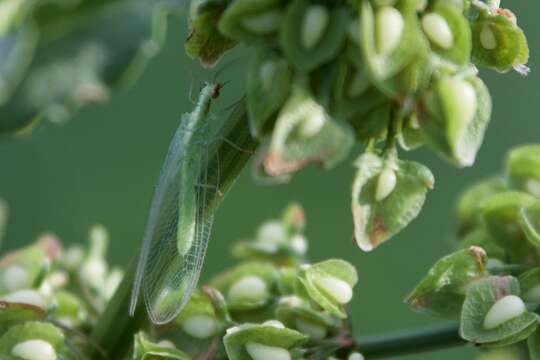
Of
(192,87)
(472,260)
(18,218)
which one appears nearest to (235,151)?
(472,260)

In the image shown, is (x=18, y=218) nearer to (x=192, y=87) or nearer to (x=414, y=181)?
(x=192, y=87)

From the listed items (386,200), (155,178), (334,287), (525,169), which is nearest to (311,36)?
(386,200)

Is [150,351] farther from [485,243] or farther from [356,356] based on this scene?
[485,243]

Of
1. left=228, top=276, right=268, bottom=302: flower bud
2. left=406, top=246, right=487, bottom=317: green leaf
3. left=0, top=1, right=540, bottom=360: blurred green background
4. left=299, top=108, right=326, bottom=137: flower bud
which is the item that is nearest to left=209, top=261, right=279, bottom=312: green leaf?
left=228, top=276, right=268, bottom=302: flower bud

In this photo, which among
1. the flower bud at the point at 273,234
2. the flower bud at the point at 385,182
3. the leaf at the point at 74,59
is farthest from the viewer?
the flower bud at the point at 273,234

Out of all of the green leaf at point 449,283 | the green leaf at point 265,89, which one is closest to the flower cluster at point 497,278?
the green leaf at point 449,283

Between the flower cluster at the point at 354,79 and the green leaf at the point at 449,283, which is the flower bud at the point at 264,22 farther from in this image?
the green leaf at the point at 449,283
